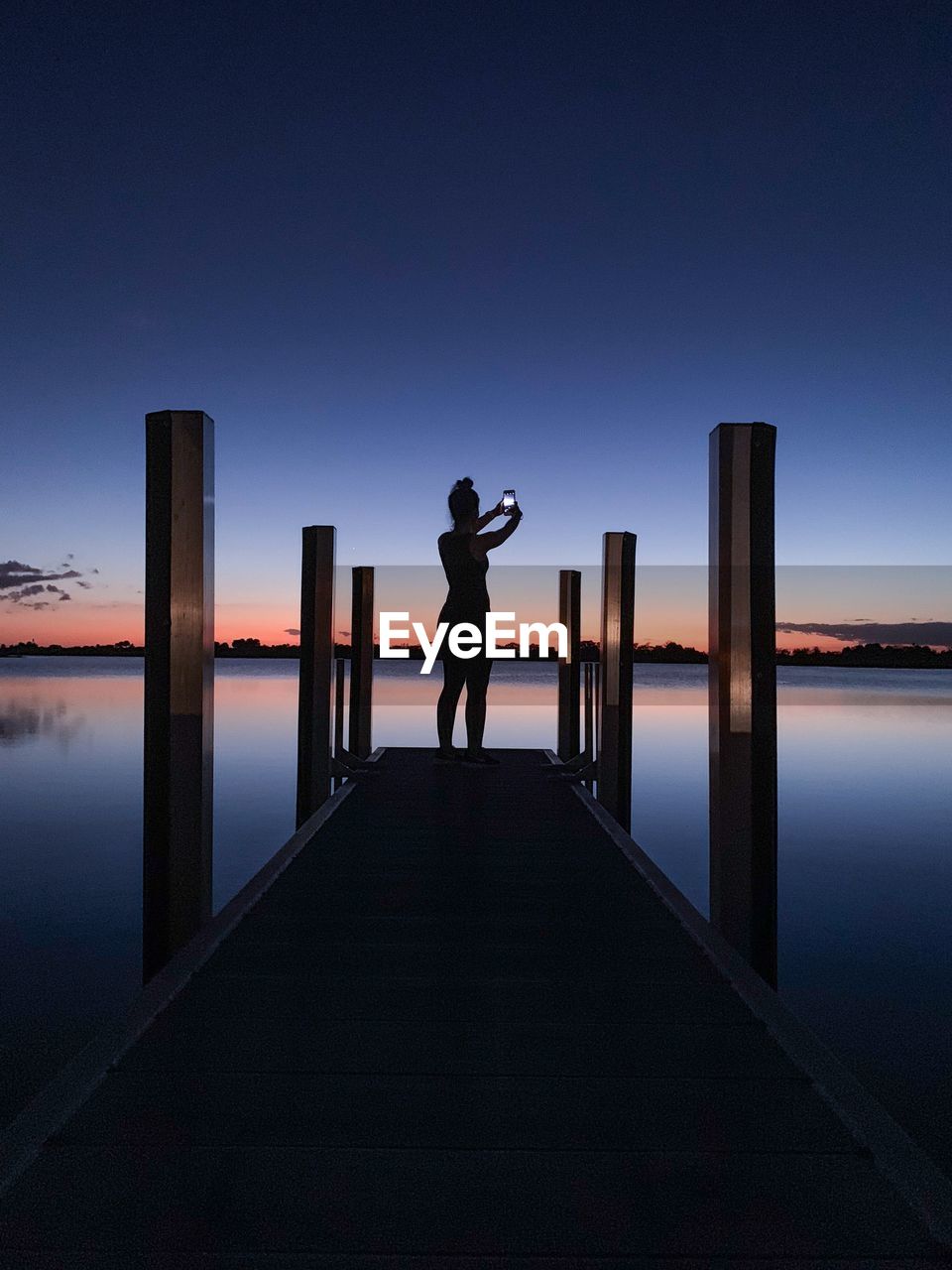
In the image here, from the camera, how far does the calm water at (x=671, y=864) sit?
13.8 feet

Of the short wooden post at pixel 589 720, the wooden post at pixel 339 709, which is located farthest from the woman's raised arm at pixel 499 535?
the short wooden post at pixel 589 720

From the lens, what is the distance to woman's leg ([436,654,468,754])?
6188mm

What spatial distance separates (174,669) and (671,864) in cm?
622

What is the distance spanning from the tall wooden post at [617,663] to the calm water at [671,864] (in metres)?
1.37

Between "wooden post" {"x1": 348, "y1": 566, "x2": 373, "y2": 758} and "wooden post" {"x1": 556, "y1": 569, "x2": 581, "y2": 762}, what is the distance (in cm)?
199

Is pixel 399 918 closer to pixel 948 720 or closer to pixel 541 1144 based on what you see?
pixel 541 1144

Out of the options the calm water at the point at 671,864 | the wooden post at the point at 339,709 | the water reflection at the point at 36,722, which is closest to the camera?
the calm water at the point at 671,864

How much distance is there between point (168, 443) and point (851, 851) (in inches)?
312

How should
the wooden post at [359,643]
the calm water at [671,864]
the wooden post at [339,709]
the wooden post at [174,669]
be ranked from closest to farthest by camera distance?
1. the wooden post at [174,669]
2. the calm water at [671,864]
3. the wooden post at [339,709]
4. the wooden post at [359,643]

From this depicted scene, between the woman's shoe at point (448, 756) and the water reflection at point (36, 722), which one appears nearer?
the woman's shoe at point (448, 756)

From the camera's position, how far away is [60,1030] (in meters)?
4.14

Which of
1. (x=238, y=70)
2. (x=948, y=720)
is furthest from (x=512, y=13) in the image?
(x=948, y=720)

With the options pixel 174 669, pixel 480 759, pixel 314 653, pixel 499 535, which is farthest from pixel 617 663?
pixel 174 669

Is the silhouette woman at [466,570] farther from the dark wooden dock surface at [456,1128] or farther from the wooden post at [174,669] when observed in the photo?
the dark wooden dock surface at [456,1128]
